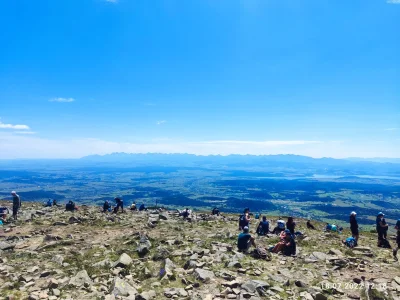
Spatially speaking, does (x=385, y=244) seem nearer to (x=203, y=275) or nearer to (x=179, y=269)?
(x=203, y=275)

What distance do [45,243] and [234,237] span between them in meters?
14.0

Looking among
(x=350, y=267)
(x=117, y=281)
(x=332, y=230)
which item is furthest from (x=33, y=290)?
(x=332, y=230)

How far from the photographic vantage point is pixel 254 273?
1260 centimetres

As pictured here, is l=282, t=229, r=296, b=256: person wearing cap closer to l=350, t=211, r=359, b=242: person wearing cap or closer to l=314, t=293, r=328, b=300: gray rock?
l=314, t=293, r=328, b=300: gray rock

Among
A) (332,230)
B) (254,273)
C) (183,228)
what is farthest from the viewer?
(332,230)

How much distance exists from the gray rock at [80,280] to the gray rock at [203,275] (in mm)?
4835

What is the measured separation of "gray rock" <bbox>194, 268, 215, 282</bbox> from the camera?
11.6 metres

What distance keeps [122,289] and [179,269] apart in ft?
10.8

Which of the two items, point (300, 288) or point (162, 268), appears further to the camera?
point (162, 268)

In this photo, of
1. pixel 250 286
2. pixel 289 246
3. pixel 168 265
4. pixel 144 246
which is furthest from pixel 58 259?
pixel 289 246

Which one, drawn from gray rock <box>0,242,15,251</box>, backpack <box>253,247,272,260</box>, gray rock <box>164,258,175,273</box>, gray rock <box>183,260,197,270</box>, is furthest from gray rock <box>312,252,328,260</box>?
gray rock <box>0,242,15,251</box>

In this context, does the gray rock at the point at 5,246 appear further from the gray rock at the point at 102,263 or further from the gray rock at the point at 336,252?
the gray rock at the point at 336,252

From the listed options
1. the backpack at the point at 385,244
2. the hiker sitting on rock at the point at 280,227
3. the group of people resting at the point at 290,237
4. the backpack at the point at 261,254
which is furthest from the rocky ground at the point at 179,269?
the backpack at the point at 385,244

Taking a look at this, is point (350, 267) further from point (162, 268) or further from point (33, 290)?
point (33, 290)
